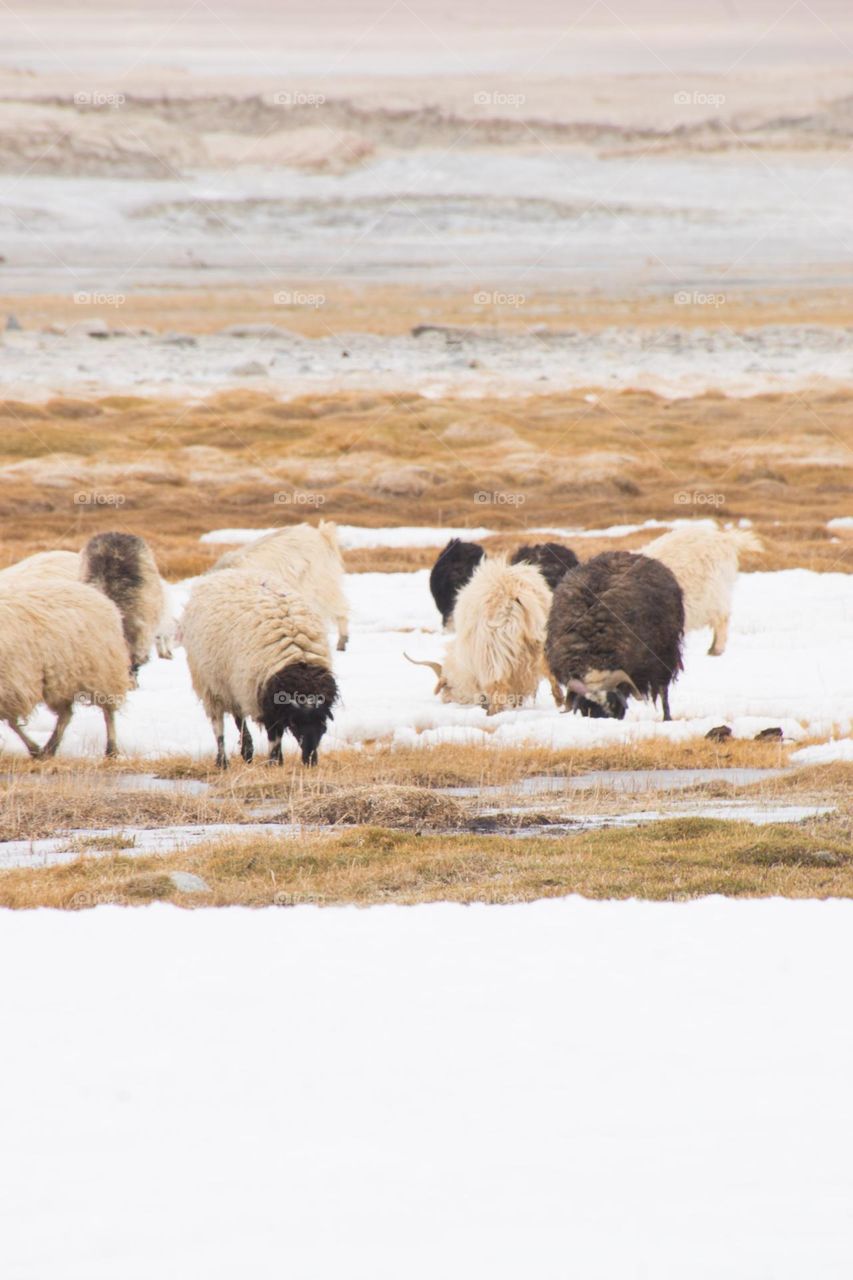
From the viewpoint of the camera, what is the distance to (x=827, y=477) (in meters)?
42.6

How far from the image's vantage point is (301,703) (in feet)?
41.0

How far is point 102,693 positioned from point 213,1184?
8.93 m

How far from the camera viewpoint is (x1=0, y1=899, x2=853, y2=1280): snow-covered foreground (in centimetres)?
443

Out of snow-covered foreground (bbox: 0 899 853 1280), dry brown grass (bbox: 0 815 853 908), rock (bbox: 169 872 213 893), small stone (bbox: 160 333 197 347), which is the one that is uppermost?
small stone (bbox: 160 333 197 347)

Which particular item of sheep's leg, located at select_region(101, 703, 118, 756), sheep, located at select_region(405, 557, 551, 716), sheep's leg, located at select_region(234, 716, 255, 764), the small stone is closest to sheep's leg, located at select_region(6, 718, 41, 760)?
sheep's leg, located at select_region(101, 703, 118, 756)

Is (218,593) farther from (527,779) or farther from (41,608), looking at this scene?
(527,779)

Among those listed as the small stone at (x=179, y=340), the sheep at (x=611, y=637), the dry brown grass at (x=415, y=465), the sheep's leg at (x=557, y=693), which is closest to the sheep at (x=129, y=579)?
the sheep's leg at (x=557, y=693)

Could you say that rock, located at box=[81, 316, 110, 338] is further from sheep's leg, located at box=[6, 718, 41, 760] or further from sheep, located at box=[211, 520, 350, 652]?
sheep's leg, located at box=[6, 718, 41, 760]

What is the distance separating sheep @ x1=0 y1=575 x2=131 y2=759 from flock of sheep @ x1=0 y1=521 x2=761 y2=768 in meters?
0.01

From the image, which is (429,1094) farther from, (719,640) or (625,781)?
(719,640)

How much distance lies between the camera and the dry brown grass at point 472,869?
789 cm

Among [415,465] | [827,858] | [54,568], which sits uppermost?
[415,465]

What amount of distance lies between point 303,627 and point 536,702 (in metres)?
4.07

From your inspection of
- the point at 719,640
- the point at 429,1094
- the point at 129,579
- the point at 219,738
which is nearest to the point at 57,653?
the point at 219,738
